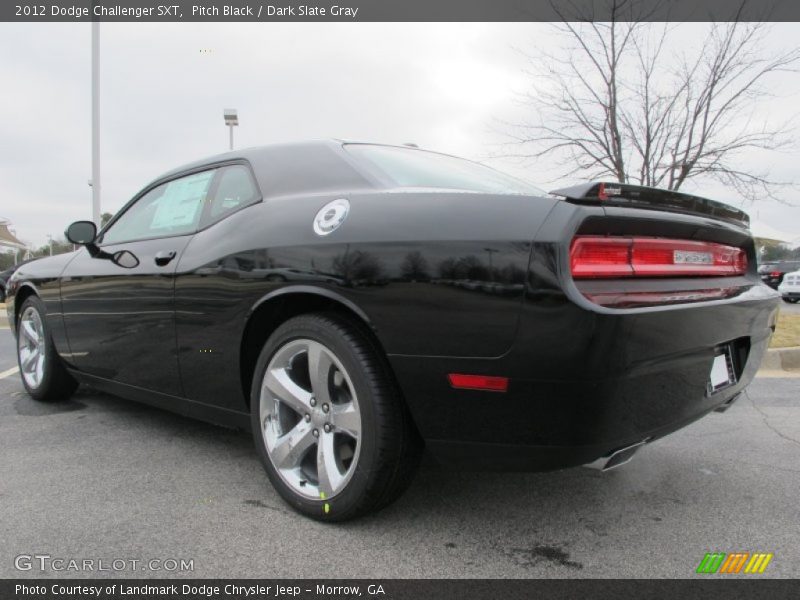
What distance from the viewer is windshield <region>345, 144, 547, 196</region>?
2.39m

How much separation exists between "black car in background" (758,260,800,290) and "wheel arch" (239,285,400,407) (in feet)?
74.8

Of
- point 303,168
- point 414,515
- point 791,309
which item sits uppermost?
point 303,168

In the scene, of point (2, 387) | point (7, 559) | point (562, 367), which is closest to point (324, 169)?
point (562, 367)

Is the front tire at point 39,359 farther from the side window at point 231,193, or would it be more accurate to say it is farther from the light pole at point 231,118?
the light pole at point 231,118

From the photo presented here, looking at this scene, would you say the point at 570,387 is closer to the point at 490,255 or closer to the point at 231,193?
the point at 490,255

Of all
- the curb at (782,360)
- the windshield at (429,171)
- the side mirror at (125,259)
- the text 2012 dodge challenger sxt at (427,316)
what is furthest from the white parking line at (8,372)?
the curb at (782,360)

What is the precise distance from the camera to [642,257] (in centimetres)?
189

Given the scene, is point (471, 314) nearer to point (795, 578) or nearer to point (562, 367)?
point (562, 367)

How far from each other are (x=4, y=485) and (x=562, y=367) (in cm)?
241

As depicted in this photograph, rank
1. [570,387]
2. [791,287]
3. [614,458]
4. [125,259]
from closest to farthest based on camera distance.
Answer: [570,387] → [614,458] → [125,259] → [791,287]

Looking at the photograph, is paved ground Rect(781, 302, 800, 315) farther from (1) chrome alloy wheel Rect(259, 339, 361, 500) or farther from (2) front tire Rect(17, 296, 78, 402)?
(2) front tire Rect(17, 296, 78, 402)

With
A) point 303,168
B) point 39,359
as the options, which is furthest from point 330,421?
point 39,359

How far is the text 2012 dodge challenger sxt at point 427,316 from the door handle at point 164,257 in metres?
0.01

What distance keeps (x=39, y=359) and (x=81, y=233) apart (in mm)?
1100
